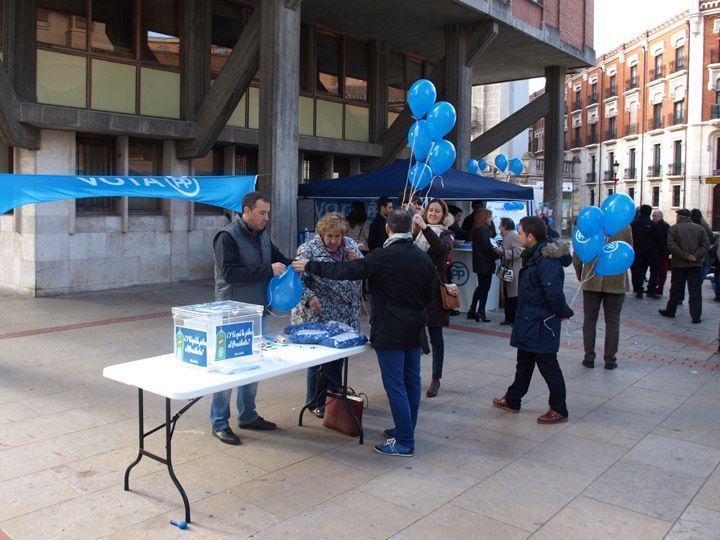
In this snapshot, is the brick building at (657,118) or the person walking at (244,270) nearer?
the person walking at (244,270)

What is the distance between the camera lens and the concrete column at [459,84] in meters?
15.7

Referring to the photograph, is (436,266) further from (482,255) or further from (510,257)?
(510,257)

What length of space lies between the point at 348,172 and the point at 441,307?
1245 centimetres

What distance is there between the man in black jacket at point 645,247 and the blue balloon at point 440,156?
6830mm

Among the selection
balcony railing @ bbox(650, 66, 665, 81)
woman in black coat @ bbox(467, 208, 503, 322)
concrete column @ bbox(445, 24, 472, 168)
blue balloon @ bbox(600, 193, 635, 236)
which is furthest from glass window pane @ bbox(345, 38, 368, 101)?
balcony railing @ bbox(650, 66, 665, 81)

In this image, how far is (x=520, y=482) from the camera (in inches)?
173

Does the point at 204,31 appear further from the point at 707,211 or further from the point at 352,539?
the point at 707,211

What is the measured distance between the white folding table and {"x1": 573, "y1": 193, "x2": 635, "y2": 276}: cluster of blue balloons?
365 centimetres

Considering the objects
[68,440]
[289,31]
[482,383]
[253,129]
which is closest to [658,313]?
[482,383]

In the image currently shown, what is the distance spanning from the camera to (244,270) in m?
4.92

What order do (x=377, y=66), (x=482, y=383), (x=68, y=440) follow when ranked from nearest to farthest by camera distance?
(x=68, y=440) < (x=482, y=383) < (x=377, y=66)

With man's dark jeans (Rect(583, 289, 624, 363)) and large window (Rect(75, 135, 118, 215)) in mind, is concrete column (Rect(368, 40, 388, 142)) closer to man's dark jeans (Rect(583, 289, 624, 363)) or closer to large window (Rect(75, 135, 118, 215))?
large window (Rect(75, 135, 118, 215))

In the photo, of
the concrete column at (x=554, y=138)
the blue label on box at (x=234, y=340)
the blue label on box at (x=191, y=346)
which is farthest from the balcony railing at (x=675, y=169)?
the blue label on box at (x=191, y=346)

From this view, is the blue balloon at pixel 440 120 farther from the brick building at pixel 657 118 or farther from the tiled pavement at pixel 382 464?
the brick building at pixel 657 118
